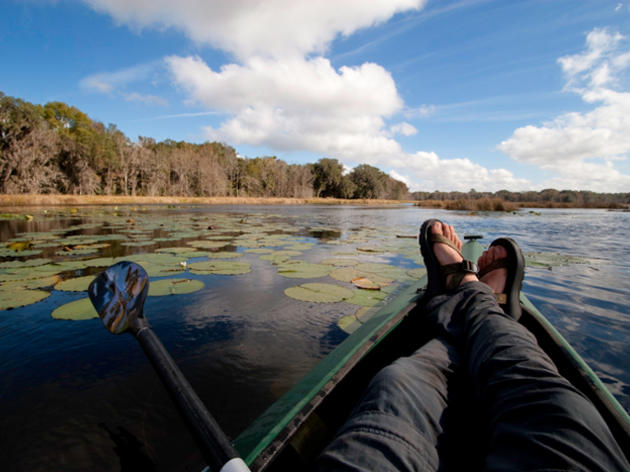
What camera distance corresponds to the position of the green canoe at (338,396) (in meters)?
0.69

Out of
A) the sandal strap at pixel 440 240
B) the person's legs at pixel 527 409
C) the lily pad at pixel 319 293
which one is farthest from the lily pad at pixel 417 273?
the person's legs at pixel 527 409

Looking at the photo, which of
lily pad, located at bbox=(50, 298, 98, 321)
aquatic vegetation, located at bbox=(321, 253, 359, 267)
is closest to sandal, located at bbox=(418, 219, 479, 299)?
aquatic vegetation, located at bbox=(321, 253, 359, 267)

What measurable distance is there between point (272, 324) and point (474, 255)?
1.70m

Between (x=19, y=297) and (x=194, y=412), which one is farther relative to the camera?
(x=19, y=297)

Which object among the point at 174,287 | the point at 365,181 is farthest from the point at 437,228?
the point at 365,181

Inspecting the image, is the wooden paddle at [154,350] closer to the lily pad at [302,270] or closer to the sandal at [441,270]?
the sandal at [441,270]

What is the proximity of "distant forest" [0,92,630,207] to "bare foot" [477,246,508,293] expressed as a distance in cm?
2313

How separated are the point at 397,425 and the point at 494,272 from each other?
61.8 inches

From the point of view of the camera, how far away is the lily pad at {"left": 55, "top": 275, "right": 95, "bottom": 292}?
94.7 inches

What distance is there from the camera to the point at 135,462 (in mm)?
990

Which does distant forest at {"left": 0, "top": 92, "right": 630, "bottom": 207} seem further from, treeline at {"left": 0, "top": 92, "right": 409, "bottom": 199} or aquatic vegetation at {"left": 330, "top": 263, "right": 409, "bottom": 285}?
aquatic vegetation at {"left": 330, "top": 263, "right": 409, "bottom": 285}

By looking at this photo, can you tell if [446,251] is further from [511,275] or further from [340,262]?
[340,262]

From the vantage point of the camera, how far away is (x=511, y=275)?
1.74 m

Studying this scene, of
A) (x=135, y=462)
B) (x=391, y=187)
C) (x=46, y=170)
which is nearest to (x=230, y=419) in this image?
(x=135, y=462)
